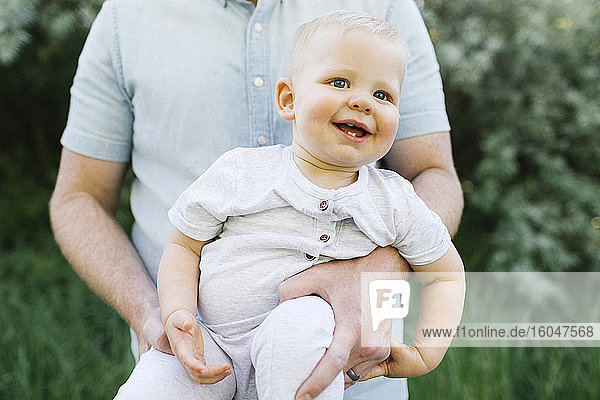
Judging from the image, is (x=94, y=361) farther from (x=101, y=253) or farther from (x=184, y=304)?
(x=184, y=304)

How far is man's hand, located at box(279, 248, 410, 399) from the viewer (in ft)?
3.91

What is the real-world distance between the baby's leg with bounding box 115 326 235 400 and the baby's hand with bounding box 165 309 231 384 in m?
0.04

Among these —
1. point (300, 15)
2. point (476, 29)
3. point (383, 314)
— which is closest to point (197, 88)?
point (300, 15)

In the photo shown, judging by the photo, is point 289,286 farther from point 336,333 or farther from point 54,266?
point 54,266

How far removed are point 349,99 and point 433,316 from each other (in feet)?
1.50

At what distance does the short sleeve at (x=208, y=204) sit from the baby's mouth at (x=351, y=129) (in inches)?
8.9

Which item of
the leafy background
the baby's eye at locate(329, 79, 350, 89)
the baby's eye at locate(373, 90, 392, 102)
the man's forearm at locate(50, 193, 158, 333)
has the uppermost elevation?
the baby's eye at locate(329, 79, 350, 89)

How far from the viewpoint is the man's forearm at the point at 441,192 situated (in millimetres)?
1606

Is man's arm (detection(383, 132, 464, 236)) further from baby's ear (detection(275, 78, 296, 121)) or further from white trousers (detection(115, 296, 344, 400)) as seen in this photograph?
white trousers (detection(115, 296, 344, 400))

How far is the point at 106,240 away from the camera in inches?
67.6

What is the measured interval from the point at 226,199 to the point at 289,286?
211 mm

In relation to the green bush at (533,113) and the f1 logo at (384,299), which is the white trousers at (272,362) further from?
the green bush at (533,113)

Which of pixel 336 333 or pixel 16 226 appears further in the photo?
pixel 16 226

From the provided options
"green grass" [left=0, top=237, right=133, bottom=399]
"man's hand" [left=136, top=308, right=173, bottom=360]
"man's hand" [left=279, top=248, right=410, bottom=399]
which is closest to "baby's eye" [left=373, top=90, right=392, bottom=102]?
"man's hand" [left=279, top=248, right=410, bottom=399]
